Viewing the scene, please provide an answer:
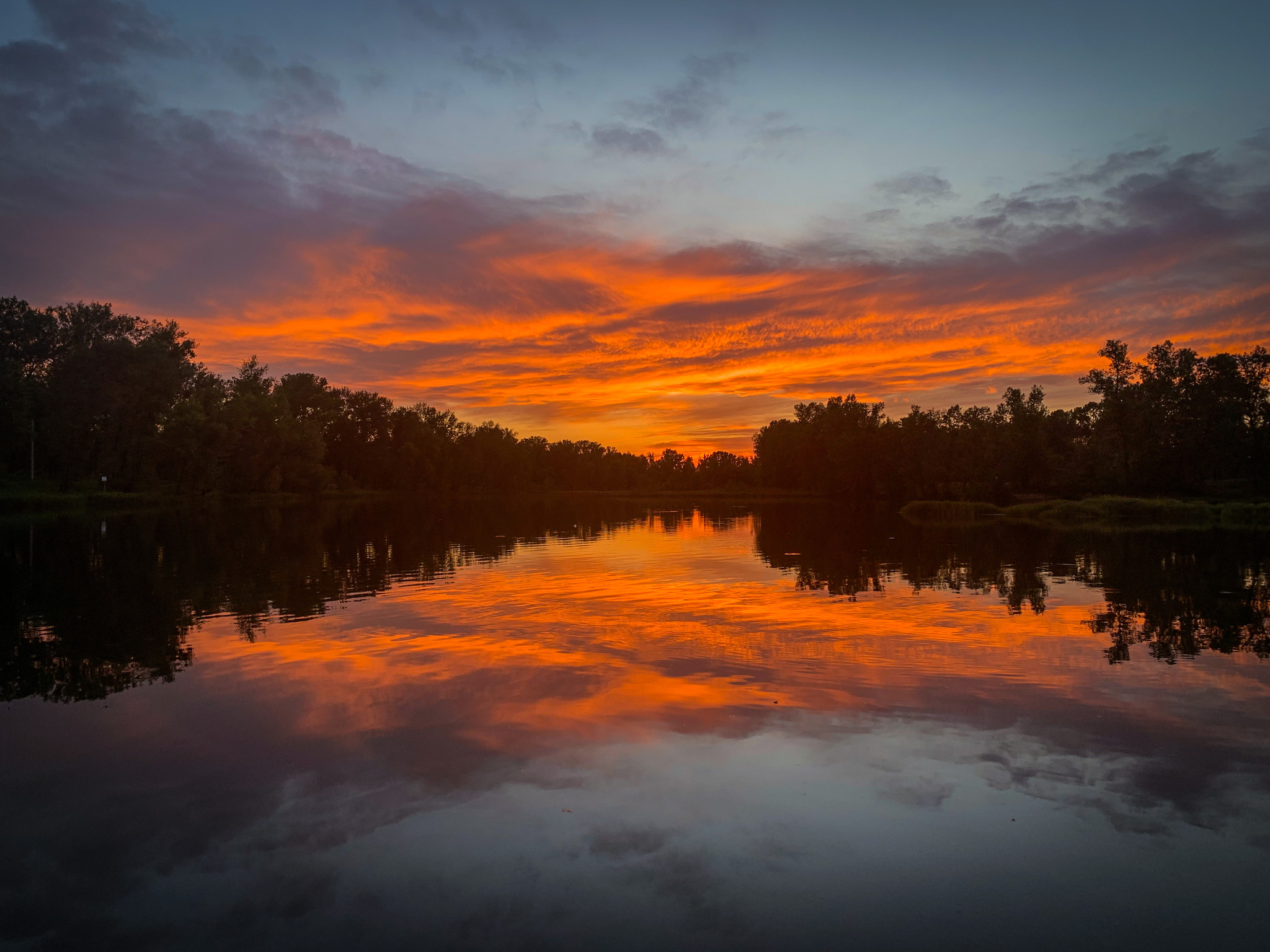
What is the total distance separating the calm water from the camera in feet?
19.6

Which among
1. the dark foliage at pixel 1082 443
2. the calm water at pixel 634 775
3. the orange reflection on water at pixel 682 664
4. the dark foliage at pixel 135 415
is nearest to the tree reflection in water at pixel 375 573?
the calm water at pixel 634 775

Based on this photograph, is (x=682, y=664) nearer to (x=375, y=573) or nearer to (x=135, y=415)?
(x=375, y=573)

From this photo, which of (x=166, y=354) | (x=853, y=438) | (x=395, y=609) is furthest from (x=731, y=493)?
(x=395, y=609)

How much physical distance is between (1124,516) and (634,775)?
69103 millimetres

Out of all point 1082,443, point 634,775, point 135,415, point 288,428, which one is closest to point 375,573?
point 634,775

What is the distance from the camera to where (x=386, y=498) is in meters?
136

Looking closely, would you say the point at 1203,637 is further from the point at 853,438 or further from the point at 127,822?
the point at 853,438

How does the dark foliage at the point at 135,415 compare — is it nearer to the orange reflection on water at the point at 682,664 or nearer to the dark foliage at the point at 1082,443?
the orange reflection on water at the point at 682,664

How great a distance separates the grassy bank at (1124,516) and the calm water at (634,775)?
44.6 m

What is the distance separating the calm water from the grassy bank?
44633 mm

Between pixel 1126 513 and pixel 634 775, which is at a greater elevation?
pixel 1126 513

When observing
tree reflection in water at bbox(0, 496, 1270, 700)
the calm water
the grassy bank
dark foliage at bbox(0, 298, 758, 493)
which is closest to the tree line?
dark foliage at bbox(0, 298, 758, 493)

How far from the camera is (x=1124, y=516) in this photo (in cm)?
6450

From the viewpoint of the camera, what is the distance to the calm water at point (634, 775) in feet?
19.6
